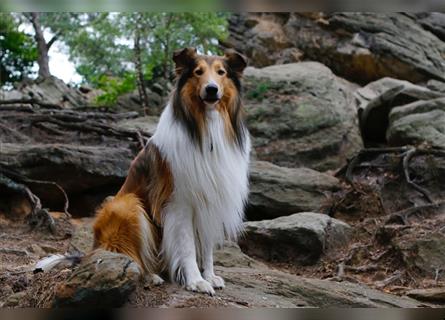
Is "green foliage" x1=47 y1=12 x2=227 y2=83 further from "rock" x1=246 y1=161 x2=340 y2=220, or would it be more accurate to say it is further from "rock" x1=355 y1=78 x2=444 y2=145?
"rock" x1=246 y1=161 x2=340 y2=220

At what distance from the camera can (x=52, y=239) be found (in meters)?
4.39

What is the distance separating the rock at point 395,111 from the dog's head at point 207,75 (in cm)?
295

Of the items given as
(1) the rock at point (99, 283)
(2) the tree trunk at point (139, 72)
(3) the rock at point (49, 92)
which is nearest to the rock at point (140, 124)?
(2) the tree trunk at point (139, 72)

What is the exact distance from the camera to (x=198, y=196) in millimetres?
2891

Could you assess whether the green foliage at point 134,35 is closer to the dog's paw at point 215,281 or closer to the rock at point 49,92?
the rock at point 49,92

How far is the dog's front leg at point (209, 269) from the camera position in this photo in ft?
9.34

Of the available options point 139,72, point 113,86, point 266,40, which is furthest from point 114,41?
point 266,40

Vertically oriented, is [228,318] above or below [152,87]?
below

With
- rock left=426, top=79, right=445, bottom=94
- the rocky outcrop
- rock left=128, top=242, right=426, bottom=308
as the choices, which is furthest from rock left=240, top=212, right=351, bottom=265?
the rocky outcrop

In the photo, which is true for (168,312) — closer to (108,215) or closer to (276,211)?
(108,215)

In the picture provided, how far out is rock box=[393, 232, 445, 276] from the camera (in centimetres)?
418

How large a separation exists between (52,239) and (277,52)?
15.9 ft

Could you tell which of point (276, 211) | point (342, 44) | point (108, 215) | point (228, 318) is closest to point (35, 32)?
point (342, 44)

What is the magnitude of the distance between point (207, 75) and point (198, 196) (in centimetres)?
60
